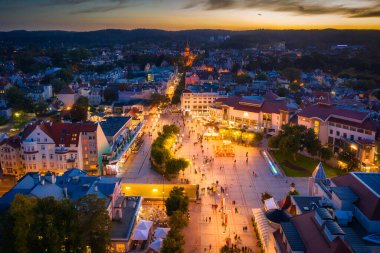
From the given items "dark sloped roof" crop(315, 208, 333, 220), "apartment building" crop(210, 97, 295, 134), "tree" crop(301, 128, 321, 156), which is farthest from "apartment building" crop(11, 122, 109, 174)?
"apartment building" crop(210, 97, 295, 134)

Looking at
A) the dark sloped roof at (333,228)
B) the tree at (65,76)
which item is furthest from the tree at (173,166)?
the tree at (65,76)

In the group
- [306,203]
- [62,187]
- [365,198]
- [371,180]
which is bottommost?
[62,187]

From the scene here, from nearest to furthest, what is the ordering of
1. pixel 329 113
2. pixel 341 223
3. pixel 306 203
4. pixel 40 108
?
1. pixel 341 223
2. pixel 306 203
3. pixel 329 113
4. pixel 40 108

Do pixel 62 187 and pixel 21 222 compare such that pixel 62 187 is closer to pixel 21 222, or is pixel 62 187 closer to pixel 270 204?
pixel 21 222

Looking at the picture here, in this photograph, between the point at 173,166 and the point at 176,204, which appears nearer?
the point at 176,204

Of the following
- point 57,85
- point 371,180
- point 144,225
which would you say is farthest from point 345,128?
point 57,85

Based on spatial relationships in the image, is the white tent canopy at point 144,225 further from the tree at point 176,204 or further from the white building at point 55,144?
the white building at point 55,144

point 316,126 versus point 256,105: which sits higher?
point 256,105

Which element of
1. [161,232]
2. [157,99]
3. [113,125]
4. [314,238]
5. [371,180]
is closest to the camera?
[314,238]
